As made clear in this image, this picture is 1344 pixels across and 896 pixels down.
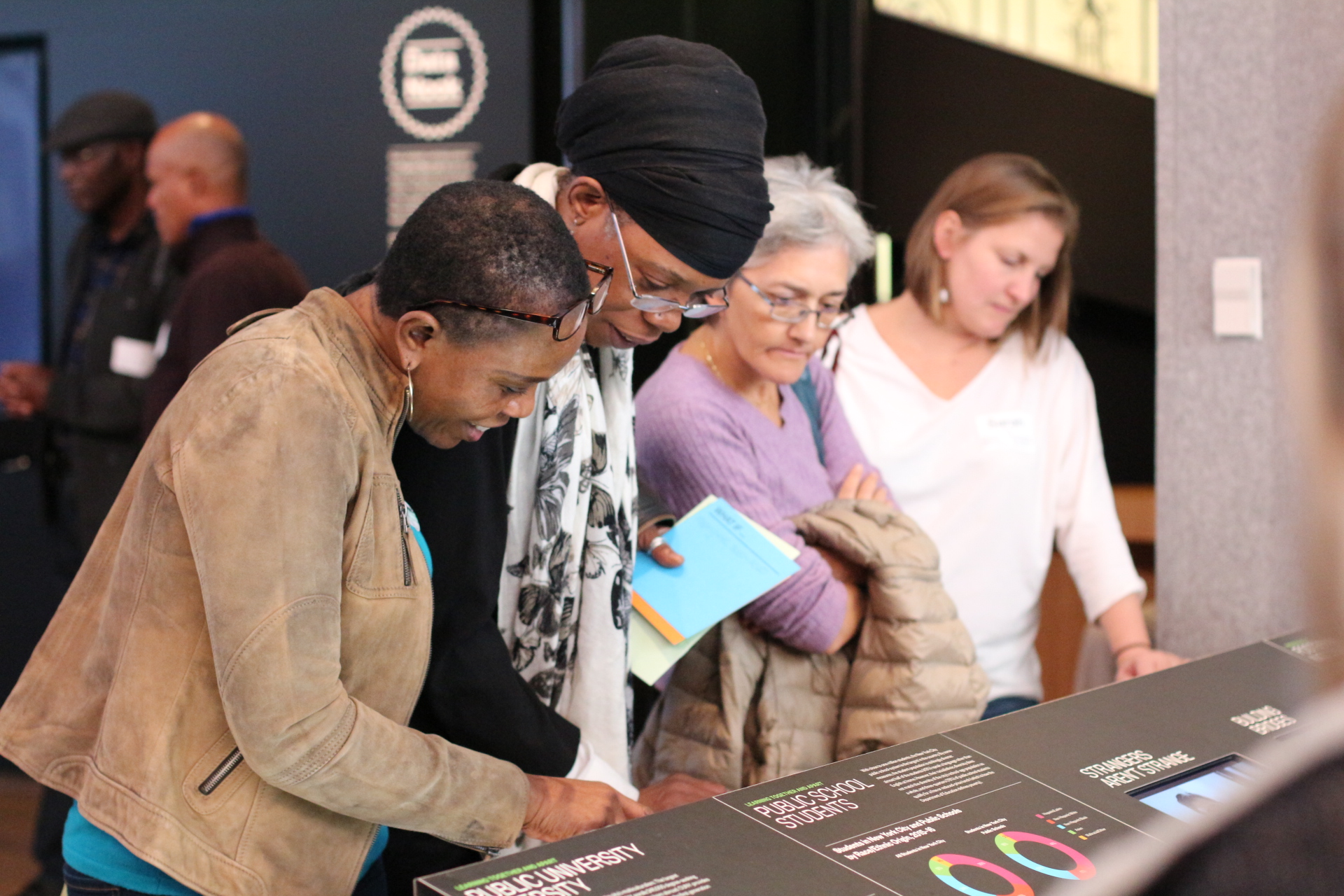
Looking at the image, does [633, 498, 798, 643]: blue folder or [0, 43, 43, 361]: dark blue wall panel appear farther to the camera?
[0, 43, 43, 361]: dark blue wall panel

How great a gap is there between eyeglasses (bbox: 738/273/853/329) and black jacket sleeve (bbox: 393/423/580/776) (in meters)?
0.69

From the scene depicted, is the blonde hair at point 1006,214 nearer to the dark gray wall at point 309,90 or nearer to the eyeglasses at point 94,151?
the dark gray wall at point 309,90

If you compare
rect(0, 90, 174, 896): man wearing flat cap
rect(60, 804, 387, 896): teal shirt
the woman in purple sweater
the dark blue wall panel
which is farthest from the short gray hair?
the dark blue wall panel

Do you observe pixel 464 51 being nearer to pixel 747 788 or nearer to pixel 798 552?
pixel 798 552

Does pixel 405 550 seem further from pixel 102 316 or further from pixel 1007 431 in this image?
pixel 102 316

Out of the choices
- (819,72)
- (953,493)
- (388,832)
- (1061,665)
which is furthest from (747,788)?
(819,72)

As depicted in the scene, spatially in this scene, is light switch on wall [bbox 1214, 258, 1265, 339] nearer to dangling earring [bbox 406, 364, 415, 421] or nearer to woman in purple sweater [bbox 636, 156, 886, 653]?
woman in purple sweater [bbox 636, 156, 886, 653]

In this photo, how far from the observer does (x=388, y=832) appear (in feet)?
4.91

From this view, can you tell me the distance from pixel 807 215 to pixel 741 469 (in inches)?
16.8

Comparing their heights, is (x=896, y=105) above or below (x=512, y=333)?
above

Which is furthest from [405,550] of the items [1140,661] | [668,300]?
[1140,661]

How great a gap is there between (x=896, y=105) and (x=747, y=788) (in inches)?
134

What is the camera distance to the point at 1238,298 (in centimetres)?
239

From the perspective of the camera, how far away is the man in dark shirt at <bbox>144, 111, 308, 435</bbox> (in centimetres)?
308
